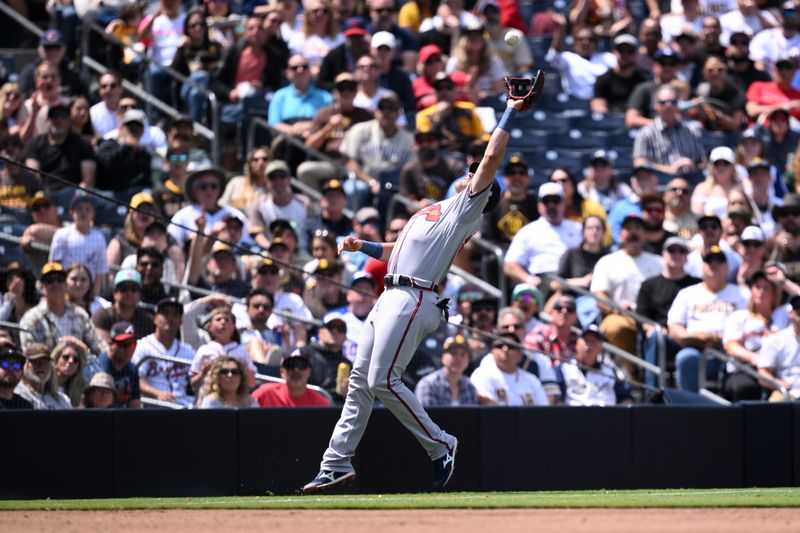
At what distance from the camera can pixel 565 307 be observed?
13.4 metres

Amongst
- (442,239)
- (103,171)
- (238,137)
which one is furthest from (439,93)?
(442,239)

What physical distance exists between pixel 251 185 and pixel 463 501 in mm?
6228

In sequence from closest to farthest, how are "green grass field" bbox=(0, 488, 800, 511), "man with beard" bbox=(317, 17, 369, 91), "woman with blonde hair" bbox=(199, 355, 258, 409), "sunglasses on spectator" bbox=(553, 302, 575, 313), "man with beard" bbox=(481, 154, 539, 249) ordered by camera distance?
"green grass field" bbox=(0, 488, 800, 511) → "woman with blonde hair" bbox=(199, 355, 258, 409) → "sunglasses on spectator" bbox=(553, 302, 575, 313) → "man with beard" bbox=(481, 154, 539, 249) → "man with beard" bbox=(317, 17, 369, 91)

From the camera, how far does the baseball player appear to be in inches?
358

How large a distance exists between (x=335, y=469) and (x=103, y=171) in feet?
22.4

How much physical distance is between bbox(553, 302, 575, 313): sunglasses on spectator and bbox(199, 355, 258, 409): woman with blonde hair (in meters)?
3.26

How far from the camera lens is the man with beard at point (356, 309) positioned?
12586 millimetres

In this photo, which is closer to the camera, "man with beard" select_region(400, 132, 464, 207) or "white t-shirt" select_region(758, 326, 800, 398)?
"white t-shirt" select_region(758, 326, 800, 398)

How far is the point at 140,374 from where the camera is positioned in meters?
11.9

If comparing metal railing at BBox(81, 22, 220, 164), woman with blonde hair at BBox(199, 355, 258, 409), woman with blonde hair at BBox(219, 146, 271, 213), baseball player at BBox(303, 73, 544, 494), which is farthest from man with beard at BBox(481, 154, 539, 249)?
baseball player at BBox(303, 73, 544, 494)

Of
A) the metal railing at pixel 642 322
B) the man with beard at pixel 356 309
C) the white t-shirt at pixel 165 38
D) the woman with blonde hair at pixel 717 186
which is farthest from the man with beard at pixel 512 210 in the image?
the white t-shirt at pixel 165 38

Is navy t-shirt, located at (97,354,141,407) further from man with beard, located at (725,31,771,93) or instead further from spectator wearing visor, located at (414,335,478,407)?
man with beard, located at (725,31,771,93)

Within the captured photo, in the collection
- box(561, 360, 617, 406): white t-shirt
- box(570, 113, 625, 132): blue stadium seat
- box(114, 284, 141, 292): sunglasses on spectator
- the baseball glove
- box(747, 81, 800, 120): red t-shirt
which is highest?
box(747, 81, 800, 120): red t-shirt

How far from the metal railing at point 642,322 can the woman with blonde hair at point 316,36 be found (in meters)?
4.83
